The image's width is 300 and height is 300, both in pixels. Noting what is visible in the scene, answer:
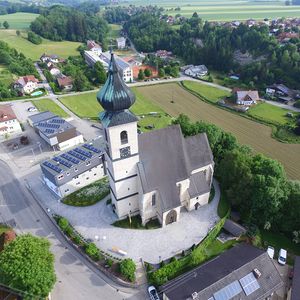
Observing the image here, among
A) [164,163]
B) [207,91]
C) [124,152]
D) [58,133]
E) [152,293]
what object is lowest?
[207,91]

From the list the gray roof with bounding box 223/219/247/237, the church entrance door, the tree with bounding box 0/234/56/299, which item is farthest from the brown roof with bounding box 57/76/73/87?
the gray roof with bounding box 223/219/247/237

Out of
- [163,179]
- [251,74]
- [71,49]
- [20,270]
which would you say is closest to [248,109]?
[251,74]

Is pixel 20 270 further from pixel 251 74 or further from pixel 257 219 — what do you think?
pixel 251 74

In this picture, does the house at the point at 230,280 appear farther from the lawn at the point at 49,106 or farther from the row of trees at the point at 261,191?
the lawn at the point at 49,106

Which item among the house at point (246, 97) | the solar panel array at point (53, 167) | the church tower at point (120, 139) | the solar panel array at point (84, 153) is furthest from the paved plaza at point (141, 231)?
the house at point (246, 97)

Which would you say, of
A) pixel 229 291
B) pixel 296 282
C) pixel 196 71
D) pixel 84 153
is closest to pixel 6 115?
pixel 84 153

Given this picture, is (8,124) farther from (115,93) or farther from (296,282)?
(296,282)
